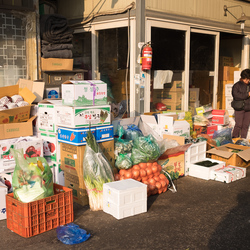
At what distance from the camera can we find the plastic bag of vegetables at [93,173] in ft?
15.5

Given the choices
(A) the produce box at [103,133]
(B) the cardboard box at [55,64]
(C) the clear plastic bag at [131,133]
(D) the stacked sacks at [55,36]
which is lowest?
(C) the clear plastic bag at [131,133]

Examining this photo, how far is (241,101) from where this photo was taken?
8.35 metres

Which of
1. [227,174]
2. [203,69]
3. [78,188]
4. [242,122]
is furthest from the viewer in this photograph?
[203,69]

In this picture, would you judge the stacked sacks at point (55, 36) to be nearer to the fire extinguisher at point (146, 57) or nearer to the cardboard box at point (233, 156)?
the fire extinguisher at point (146, 57)

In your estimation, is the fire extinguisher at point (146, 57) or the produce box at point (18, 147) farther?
the fire extinguisher at point (146, 57)

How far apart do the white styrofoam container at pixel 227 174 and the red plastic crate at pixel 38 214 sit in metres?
2.87

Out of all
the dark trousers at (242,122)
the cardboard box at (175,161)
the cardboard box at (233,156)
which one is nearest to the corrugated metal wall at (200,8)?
the dark trousers at (242,122)

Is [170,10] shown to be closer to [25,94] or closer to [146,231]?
[25,94]

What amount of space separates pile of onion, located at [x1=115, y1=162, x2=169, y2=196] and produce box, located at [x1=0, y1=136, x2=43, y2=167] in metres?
1.25

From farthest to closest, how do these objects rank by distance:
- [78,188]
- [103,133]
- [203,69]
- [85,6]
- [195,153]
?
[203,69] < [85,6] < [195,153] < [103,133] < [78,188]

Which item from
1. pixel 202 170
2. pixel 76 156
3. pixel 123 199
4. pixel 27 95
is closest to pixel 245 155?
pixel 202 170

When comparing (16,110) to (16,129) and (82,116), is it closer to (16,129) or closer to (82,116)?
(16,129)

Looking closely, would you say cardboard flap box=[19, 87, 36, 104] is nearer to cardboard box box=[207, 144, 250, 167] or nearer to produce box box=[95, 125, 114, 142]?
produce box box=[95, 125, 114, 142]

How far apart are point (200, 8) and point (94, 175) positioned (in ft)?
18.7
